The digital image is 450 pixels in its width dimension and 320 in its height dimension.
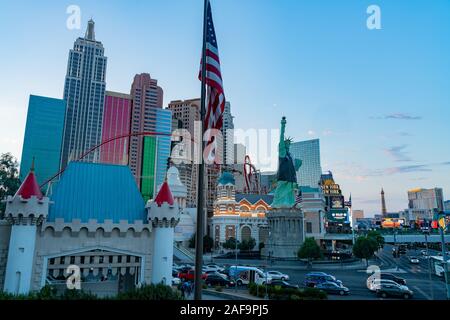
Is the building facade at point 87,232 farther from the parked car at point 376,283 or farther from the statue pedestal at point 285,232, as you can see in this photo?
the statue pedestal at point 285,232

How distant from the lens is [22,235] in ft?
47.9

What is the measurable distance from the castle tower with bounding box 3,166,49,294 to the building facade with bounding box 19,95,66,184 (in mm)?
128217

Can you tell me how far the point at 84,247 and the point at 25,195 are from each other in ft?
12.9

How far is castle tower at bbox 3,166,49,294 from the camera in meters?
14.3

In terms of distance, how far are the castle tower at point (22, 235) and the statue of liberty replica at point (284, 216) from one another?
54.7 m

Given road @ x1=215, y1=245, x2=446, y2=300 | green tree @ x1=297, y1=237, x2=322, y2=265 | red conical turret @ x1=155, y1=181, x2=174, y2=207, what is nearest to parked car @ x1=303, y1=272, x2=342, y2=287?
road @ x1=215, y1=245, x2=446, y2=300

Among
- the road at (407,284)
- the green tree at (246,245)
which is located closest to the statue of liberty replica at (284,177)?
the green tree at (246,245)

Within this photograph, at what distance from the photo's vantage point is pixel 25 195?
1503 cm

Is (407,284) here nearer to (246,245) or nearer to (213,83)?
(213,83)

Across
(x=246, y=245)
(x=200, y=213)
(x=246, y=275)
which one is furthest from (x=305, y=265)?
(x=200, y=213)

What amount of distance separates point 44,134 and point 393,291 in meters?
141

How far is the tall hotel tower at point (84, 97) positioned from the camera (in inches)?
5901
